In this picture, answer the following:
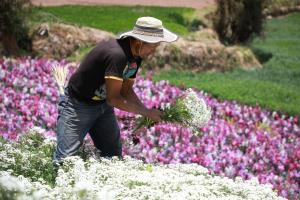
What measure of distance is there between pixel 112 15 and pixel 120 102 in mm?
13020

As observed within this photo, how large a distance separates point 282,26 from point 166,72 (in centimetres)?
1368

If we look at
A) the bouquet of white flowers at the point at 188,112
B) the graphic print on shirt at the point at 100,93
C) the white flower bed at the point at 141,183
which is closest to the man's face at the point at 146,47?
the graphic print on shirt at the point at 100,93

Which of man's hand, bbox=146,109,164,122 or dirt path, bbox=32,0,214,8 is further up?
man's hand, bbox=146,109,164,122

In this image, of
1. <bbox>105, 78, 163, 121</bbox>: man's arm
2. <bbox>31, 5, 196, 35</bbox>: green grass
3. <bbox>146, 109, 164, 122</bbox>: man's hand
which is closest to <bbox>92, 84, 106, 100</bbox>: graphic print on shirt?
<bbox>105, 78, 163, 121</bbox>: man's arm

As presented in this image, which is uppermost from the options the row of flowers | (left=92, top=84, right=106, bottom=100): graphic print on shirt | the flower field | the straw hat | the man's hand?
the straw hat

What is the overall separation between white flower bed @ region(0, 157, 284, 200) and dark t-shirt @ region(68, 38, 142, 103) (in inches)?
20.8

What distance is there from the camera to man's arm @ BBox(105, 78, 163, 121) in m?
4.55

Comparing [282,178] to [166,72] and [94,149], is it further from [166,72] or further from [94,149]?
[166,72]

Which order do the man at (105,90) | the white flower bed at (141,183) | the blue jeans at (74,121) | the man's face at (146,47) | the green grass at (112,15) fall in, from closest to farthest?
the white flower bed at (141,183), the man at (105,90), the man's face at (146,47), the blue jeans at (74,121), the green grass at (112,15)

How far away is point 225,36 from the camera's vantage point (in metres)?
17.9

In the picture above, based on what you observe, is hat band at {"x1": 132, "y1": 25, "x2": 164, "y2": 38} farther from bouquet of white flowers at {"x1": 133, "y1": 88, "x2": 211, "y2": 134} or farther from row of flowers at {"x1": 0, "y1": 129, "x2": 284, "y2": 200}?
row of flowers at {"x1": 0, "y1": 129, "x2": 284, "y2": 200}

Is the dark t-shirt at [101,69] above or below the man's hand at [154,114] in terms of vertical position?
above

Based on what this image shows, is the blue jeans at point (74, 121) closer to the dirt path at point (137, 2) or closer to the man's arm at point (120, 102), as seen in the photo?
the man's arm at point (120, 102)

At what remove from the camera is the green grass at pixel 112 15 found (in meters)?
15.3
